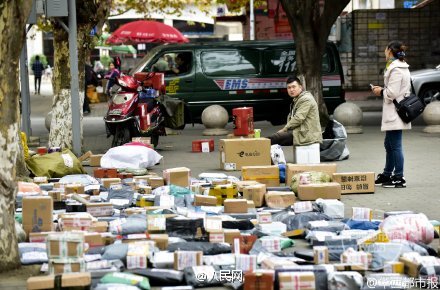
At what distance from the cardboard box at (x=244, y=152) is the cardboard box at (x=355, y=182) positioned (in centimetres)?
219

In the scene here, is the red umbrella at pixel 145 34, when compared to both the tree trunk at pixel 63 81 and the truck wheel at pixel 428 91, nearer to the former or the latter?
the truck wheel at pixel 428 91

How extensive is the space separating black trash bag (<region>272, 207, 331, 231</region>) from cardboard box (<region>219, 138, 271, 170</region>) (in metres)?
4.04

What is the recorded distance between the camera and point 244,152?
1508 centimetres

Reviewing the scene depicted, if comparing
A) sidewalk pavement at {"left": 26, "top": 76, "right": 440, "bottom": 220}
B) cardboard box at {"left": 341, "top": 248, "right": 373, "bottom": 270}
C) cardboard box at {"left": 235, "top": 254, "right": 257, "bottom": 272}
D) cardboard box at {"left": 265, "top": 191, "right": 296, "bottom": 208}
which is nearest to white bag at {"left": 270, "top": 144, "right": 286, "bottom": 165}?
sidewalk pavement at {"left": 26, "top": 76, "right": 440, "bottom": 220}

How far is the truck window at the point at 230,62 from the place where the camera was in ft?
76.2

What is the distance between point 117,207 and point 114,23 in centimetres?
5445

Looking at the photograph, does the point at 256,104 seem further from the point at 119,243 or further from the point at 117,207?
the point at 119,243

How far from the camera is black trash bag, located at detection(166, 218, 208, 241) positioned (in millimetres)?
9539

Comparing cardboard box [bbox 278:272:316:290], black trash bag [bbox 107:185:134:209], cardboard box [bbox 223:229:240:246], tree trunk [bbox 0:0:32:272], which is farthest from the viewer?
black trash bag [bbox 107:185:134:209]

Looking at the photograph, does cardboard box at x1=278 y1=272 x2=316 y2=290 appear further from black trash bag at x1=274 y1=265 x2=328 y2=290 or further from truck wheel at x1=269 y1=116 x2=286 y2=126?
truck wheel at x1=269 y1=116 x2=286 y2=126

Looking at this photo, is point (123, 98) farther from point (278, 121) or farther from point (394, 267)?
point (394, 267)

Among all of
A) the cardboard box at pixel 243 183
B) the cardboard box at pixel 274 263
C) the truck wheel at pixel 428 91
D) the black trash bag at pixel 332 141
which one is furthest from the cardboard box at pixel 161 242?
the truck wheel at pixel 428 91

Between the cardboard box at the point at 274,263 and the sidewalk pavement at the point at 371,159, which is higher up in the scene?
the cardboard box at the point at 274,263

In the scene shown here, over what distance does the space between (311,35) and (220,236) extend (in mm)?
14134
